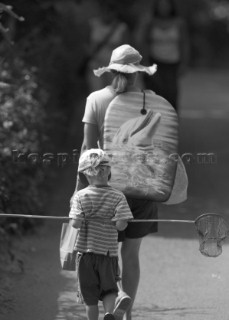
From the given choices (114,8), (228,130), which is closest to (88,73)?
(228,130)

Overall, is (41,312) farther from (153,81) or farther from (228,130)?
(228,130)

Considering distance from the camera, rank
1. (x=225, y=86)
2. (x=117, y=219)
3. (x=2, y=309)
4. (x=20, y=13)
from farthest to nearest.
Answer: (x=225, y=86) → (x=20, y=13) → (x=2, y=309) → (x=117, y=219)

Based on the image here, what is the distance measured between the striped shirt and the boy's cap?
14 centimetres

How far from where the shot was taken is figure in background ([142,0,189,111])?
14.0 meters

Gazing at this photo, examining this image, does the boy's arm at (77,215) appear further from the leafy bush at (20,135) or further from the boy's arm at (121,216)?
the leafy bush at (20,135)

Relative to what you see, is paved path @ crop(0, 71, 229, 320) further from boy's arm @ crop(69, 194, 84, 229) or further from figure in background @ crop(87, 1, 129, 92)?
figure in background @ crop(87, 1, 129, 92)

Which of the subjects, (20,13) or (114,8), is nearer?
(20,13)

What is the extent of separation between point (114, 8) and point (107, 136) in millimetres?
8492

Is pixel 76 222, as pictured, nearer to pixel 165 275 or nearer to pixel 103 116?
pixel 103 116

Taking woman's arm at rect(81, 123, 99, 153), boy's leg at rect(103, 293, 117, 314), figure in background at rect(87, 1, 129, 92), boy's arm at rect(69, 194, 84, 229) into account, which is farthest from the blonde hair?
figure in background at rect(87, 1, 129, 92)

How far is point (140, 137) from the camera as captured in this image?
6.29 m

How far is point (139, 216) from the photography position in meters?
6.48

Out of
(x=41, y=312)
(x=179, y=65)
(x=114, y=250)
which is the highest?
(x=179, y=65)

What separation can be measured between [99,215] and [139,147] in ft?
1.87
